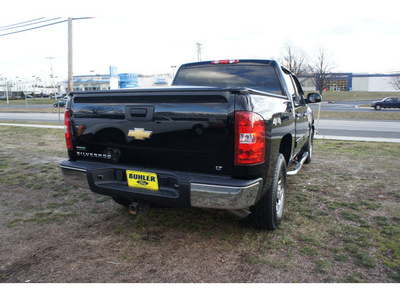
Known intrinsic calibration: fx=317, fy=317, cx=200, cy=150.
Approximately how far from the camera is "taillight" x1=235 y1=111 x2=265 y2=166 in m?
2.65

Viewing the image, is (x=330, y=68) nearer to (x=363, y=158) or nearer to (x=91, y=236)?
(x=363, y=158)

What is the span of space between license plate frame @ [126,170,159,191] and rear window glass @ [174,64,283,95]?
191 centimetres

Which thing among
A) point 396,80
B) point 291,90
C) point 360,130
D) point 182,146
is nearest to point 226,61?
point 291,90

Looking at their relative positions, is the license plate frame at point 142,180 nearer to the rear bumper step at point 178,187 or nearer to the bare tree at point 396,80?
the rear bumper step at point 178,187

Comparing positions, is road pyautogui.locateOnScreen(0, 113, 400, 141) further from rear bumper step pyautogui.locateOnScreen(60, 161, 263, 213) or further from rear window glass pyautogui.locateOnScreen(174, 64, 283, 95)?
rear bumper step pyautogui.locateOnScreen(60, 161, 263, 213)

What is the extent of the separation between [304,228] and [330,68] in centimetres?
5105

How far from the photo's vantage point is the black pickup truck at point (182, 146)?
2.70 m

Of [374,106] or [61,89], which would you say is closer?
[374,106]

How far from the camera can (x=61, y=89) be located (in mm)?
95438

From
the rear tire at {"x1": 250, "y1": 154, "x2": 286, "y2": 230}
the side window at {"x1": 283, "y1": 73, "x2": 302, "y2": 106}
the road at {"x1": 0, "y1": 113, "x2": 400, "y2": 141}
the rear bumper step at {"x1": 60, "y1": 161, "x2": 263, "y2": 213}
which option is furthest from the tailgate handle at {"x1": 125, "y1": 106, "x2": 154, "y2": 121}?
the road at {"x1": 0, "y1": 113, "x2": 400, "y2": 141}

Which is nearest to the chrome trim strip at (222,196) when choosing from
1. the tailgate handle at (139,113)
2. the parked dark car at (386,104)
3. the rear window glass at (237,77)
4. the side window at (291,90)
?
the tailgate handle at (139,113)

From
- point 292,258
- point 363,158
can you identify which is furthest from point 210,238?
point 363,158

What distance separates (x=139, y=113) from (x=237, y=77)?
2055 mm

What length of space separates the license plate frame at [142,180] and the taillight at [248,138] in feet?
2.63
